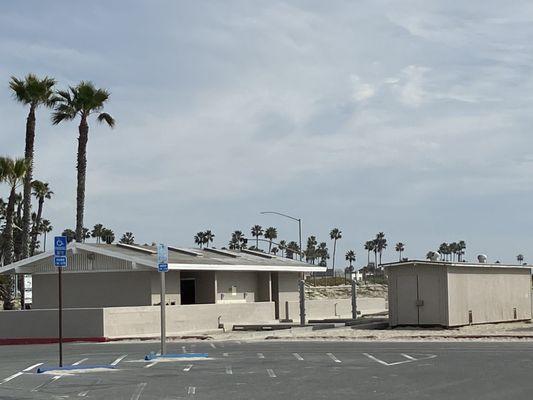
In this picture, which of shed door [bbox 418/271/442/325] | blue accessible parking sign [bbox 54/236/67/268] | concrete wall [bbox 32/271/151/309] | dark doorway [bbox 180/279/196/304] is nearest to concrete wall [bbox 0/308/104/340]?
concrete wall [bbox 32/271/151/309]

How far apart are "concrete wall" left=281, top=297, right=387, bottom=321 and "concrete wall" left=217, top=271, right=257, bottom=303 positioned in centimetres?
235

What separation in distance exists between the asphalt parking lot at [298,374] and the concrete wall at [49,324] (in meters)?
7.14

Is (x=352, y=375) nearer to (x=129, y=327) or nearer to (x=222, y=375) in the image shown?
(x=222, y=375)

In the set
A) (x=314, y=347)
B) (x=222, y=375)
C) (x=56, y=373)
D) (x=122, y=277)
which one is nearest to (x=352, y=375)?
(x=222, y=375)

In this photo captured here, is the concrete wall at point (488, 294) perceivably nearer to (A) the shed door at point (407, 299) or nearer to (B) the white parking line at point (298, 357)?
(A) the shed door at point (407, 299)

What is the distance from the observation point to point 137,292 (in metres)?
40.4

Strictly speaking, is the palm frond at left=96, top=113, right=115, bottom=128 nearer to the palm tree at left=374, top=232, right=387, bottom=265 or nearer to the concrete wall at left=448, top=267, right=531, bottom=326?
the concrete wall at left=448, top=267, right=531, bottom=326

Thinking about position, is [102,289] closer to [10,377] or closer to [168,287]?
[168,287]

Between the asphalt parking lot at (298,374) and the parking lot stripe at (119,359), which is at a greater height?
the asphalt parking lot at (298,374)

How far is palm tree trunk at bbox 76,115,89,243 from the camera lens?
47.3 meters

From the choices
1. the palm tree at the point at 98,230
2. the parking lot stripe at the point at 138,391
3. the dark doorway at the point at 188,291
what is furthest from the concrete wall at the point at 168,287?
the palm tree at the point at 98,230

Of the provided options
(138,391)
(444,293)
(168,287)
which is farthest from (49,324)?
(138,391)

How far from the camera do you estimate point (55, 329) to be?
35.3m

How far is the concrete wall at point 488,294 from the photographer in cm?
3566
